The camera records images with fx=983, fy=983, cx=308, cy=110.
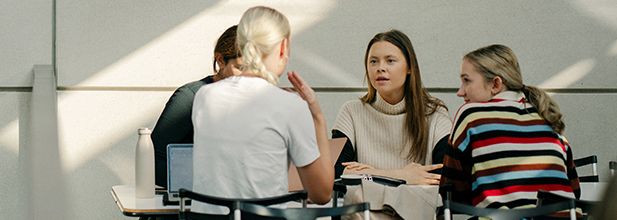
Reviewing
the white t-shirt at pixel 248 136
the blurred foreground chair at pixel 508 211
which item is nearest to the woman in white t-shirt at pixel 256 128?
the white t-shirt at pixel 248 136

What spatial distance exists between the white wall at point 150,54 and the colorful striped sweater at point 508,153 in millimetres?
2255

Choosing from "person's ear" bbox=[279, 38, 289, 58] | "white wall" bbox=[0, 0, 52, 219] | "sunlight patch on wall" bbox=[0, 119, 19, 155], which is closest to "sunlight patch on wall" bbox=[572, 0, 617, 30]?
"white wall" bbox=[0, 0, 52, 219]

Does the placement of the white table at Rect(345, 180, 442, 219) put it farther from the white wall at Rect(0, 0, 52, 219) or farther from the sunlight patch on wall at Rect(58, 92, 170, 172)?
the white wall at Rect(0, 0, 52, 219)

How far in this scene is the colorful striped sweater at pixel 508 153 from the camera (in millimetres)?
3262

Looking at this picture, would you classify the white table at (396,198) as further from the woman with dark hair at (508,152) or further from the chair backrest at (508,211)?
the chair backrest at (508,211)

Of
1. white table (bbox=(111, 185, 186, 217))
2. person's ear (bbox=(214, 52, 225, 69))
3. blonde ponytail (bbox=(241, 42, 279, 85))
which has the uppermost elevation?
person's ear (bbox=(214, 52, 225, 69))

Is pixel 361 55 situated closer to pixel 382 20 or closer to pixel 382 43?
pixel 382 20

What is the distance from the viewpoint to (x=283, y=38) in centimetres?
281

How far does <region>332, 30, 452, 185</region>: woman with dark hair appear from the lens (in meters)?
4.29

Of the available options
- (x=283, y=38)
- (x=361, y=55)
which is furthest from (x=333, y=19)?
(x=283, y=38)

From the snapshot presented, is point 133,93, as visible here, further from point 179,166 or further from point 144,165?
point 179,166

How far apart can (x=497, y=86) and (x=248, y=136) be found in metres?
1.16

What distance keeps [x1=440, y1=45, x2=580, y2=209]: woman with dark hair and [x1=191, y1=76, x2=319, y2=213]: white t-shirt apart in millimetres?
717

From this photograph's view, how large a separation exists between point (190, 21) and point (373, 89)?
1.37 metres
